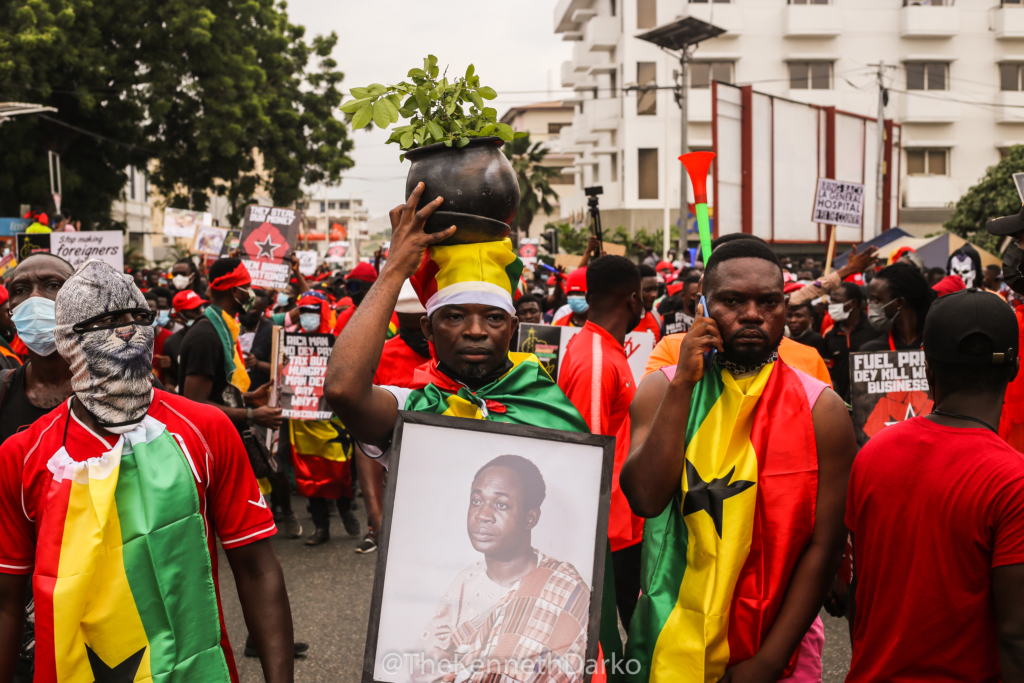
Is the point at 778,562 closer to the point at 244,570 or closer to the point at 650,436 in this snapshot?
the point at 650,436

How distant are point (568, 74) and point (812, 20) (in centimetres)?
1945

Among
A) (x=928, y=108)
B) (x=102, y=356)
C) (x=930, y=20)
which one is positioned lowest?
(x=102, y=356)

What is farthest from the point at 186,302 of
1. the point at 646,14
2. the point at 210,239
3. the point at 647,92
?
the point at 646,14

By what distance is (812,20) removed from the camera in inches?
1769

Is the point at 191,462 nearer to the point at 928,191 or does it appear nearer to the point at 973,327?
the point at 973,327

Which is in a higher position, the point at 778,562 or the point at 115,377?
the point at 115,377

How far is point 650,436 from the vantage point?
2572 millimetres

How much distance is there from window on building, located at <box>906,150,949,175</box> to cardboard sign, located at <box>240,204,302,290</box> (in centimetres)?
4061

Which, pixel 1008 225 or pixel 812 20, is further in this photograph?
pixel 812 20

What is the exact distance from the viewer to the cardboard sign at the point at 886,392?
5.62 meters

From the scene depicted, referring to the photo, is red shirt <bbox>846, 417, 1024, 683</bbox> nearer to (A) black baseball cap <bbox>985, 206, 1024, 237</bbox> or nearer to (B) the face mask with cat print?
(A) black baseball cap <bbox>985, 206, 1024, 237</bbox>

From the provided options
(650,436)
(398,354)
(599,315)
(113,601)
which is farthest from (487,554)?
(398,354)

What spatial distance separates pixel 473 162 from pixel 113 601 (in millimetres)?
1537

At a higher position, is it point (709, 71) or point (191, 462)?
point (709, 71)
